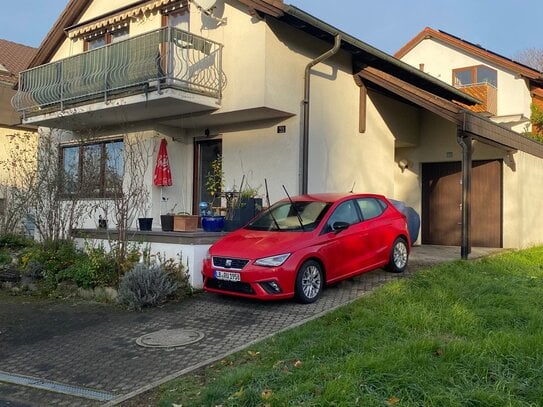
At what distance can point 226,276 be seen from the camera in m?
7.56

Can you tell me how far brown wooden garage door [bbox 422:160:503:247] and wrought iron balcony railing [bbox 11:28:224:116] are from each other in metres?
7.47

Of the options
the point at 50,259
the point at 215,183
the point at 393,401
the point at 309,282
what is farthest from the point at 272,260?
the point at 215,183

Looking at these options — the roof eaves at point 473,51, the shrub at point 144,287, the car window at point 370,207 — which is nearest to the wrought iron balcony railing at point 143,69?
the shrub at point 144,287

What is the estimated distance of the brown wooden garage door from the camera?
45.9ft

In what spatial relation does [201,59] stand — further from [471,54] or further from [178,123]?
[471,54]

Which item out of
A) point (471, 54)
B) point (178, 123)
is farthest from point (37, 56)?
point (471, 54)

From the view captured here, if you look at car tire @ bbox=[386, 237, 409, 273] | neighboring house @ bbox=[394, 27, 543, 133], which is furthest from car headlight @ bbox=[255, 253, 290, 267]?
neighboring house @ bbox=[394, 27, 543, 133]

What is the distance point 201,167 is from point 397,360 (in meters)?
9.68

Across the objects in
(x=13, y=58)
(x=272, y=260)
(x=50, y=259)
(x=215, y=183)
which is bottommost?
(x=50, y=259)

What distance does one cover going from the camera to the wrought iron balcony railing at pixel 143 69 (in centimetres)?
1061

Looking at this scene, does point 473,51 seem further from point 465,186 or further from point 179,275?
point 179,275

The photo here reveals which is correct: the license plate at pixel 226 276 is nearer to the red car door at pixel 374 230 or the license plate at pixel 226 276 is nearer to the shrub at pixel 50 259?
the red car door at pixel 374 230

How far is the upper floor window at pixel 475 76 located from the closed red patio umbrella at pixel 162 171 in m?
16.1

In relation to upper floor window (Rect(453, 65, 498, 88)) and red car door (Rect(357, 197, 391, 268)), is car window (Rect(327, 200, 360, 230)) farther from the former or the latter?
upper floor window (Rect(453, 65, 498, 88))
